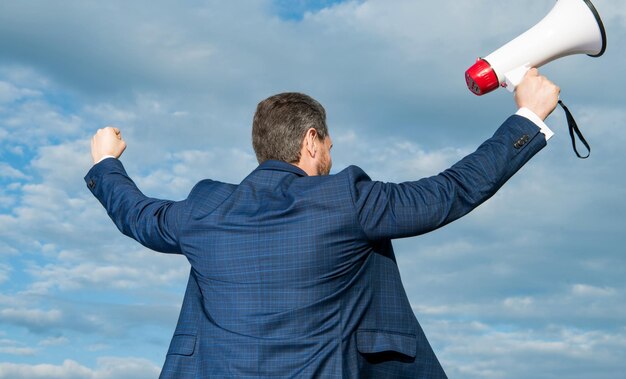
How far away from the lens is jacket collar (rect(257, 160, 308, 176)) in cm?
379

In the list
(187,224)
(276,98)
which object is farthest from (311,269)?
(276,98)

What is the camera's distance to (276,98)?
3.97m

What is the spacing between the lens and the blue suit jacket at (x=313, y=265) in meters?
3.44

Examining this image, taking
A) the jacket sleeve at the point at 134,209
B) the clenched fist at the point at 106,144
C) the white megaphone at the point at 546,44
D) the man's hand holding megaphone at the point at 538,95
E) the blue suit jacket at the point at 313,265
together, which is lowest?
the blue suit jacket at the point at 313,265

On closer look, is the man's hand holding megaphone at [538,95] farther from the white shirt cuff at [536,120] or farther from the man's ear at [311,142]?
the man's ear at [311,142]

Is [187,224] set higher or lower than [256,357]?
higher

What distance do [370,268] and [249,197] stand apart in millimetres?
713

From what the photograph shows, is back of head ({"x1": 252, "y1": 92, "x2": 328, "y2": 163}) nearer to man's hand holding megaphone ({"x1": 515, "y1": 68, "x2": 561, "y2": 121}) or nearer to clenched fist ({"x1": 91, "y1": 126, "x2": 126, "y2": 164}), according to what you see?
man's hand holding megaphone ({"x1": 515, "y1": 68, "x2": 561, "y2": 121})

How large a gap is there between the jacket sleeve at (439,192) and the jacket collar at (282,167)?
0.36 m

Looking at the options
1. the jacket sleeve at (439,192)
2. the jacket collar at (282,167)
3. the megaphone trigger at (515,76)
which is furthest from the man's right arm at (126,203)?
the megaphone trigger at (515,76)

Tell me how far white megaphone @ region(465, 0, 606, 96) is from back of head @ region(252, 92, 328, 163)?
1334 mm

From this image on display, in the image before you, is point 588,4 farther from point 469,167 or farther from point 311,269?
point 311,269

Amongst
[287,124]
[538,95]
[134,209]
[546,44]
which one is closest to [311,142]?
[287,124]

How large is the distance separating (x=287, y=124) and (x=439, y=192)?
895 mm
